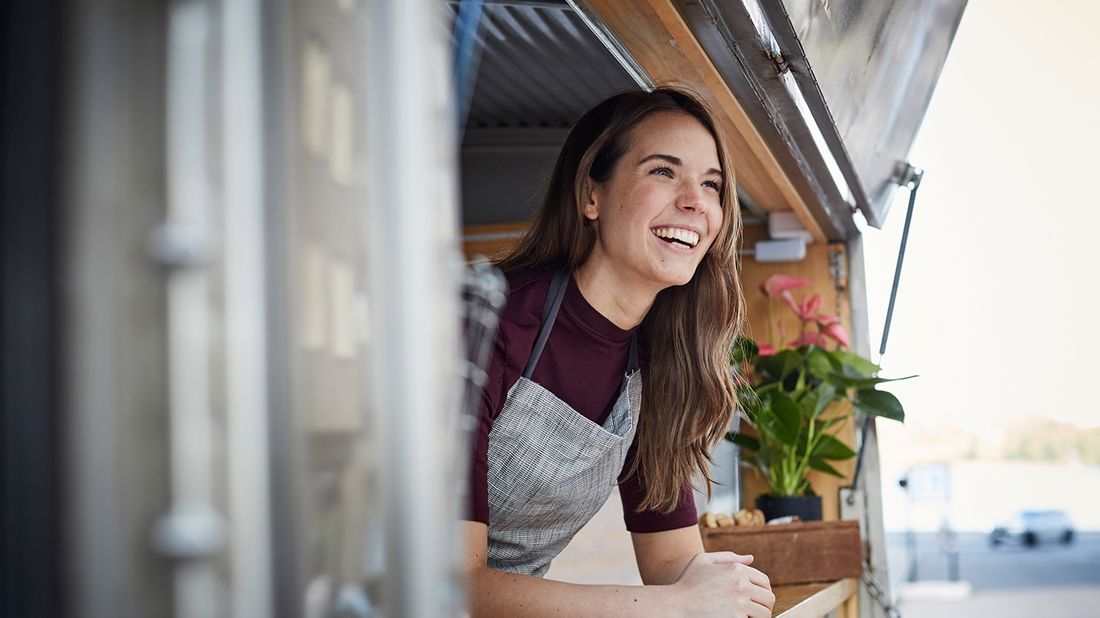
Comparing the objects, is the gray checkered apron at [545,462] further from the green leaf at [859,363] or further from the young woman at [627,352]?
the green leaf at [859,363]

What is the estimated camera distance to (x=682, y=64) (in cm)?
119

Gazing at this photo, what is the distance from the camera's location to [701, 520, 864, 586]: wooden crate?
1.67m

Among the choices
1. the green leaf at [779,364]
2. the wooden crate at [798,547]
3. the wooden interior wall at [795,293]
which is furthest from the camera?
the wooden interior wall at [795,293]

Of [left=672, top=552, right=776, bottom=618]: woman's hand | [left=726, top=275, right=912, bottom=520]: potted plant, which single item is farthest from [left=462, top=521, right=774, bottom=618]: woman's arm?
[left=726, top=275, right=912, bottom=520]: potted plant

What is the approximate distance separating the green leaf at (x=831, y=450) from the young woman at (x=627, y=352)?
686 mm

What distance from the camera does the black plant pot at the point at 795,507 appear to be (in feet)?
6.34

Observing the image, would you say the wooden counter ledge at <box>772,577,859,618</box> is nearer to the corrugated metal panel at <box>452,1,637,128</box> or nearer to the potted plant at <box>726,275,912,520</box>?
the potted plant at <box>726,275,912,520</box>

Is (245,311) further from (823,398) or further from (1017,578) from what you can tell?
(1017,578)

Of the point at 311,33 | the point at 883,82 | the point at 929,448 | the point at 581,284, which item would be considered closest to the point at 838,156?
the point at 883,82

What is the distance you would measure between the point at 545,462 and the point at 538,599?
0.61 feet

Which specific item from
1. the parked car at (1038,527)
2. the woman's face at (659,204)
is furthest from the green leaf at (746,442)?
the parked car at (1038,527)

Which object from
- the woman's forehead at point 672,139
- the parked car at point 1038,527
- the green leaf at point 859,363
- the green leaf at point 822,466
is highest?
the woman's forehead at point 672,139

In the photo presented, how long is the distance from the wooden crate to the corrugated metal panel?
84 cm

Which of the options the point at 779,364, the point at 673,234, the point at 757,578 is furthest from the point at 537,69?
the point at 757,578
